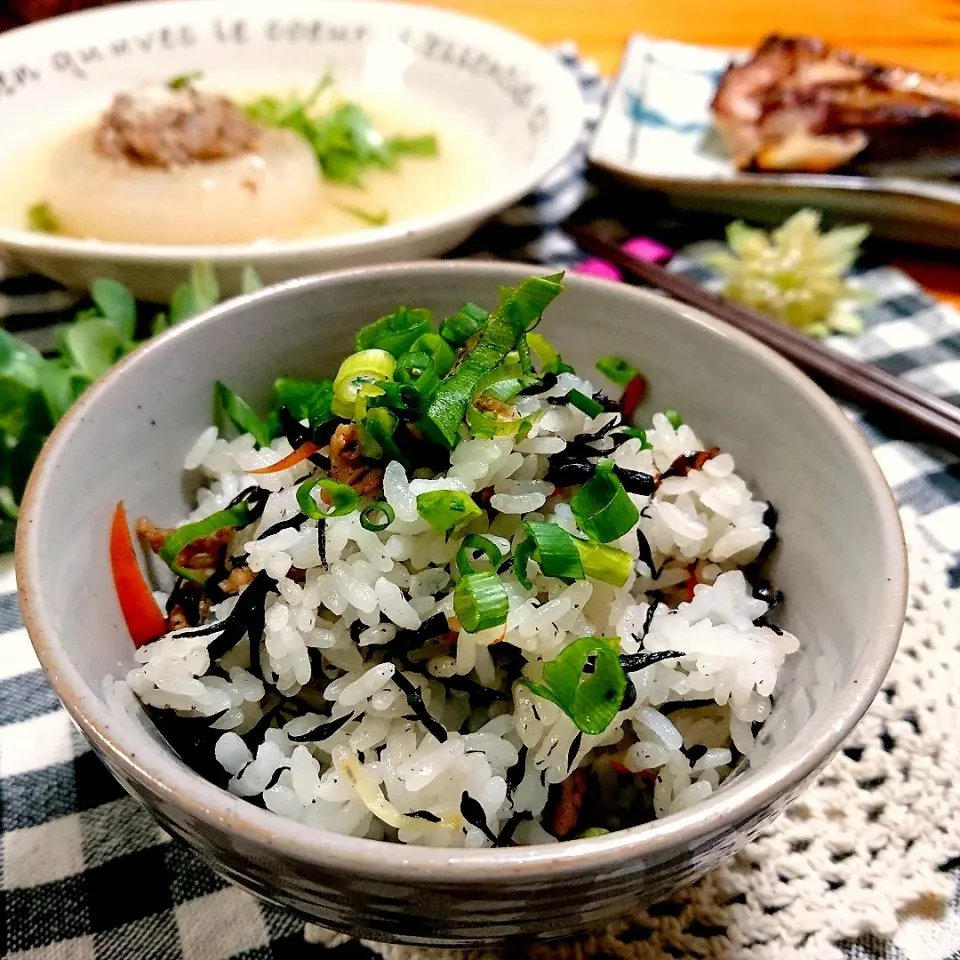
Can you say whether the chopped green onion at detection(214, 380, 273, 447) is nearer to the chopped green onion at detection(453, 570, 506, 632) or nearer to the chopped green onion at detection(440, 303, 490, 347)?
the chopped green onion at detection(440, 303, 490, 347)

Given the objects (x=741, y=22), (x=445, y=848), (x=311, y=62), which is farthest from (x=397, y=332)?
(x=741, y=22)

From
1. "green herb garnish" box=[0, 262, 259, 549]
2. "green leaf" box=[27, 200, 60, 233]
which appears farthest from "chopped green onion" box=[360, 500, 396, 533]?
"green leaf" box=[27, 200, 60, 233]

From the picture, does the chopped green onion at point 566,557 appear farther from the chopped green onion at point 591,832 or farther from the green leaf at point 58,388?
the green leaf at point 58,388

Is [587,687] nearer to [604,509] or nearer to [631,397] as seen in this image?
[604,509]

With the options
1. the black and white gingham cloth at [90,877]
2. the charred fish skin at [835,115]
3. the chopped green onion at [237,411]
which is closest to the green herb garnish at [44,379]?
the black and white gingham cloth at [90,877]

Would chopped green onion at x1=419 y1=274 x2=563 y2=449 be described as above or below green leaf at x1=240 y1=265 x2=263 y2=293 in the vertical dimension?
above
